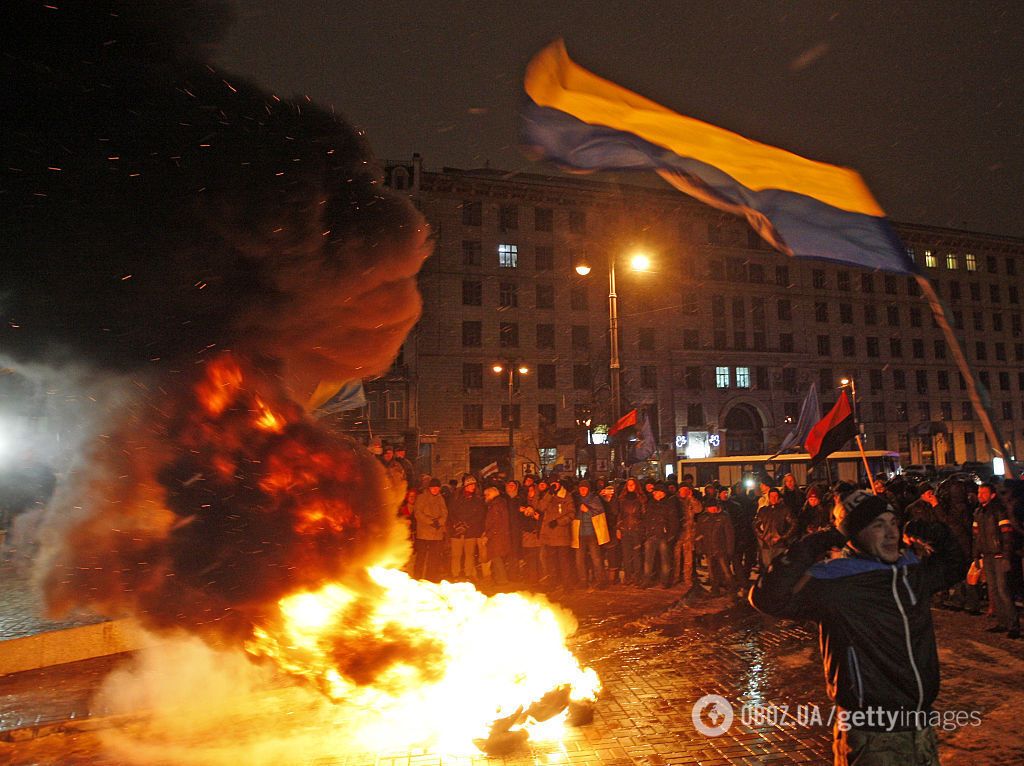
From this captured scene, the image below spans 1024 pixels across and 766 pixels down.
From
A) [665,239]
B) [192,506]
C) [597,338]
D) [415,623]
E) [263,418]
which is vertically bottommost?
[415,623]

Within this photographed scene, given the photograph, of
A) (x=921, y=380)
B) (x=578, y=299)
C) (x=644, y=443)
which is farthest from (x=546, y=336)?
(x=921, y=380)

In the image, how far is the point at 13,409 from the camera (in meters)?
15.7

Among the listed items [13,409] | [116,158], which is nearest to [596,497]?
[116,158]

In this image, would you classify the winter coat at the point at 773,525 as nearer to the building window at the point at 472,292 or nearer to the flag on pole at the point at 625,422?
the flag on pole at the point at 625,422

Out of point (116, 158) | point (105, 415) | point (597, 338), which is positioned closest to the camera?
point (116, 158)

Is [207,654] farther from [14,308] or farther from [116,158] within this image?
[116,158]

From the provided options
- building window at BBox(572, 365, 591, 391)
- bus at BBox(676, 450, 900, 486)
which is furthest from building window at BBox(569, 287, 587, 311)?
bus at BBox(676, 450, 900, 486)

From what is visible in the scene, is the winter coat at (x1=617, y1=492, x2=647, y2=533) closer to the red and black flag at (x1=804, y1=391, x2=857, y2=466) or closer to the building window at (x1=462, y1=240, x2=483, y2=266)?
the red and black flag at (x1=804, y1=391, x2=857, y2=466)

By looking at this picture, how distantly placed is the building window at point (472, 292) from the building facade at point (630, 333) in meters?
0.09

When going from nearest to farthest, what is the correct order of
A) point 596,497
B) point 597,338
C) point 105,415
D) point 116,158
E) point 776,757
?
point 776,757
point 116,158
point 105,415
point 596,497
point 597,338

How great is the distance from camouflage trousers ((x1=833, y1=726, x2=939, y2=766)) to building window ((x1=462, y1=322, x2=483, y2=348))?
126ft

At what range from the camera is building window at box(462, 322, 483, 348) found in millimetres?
41094

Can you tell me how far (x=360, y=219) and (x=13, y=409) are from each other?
1379 centimetres

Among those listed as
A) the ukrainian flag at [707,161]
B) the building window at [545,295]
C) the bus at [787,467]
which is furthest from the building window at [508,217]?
the ukrainian flag at [707,161]
